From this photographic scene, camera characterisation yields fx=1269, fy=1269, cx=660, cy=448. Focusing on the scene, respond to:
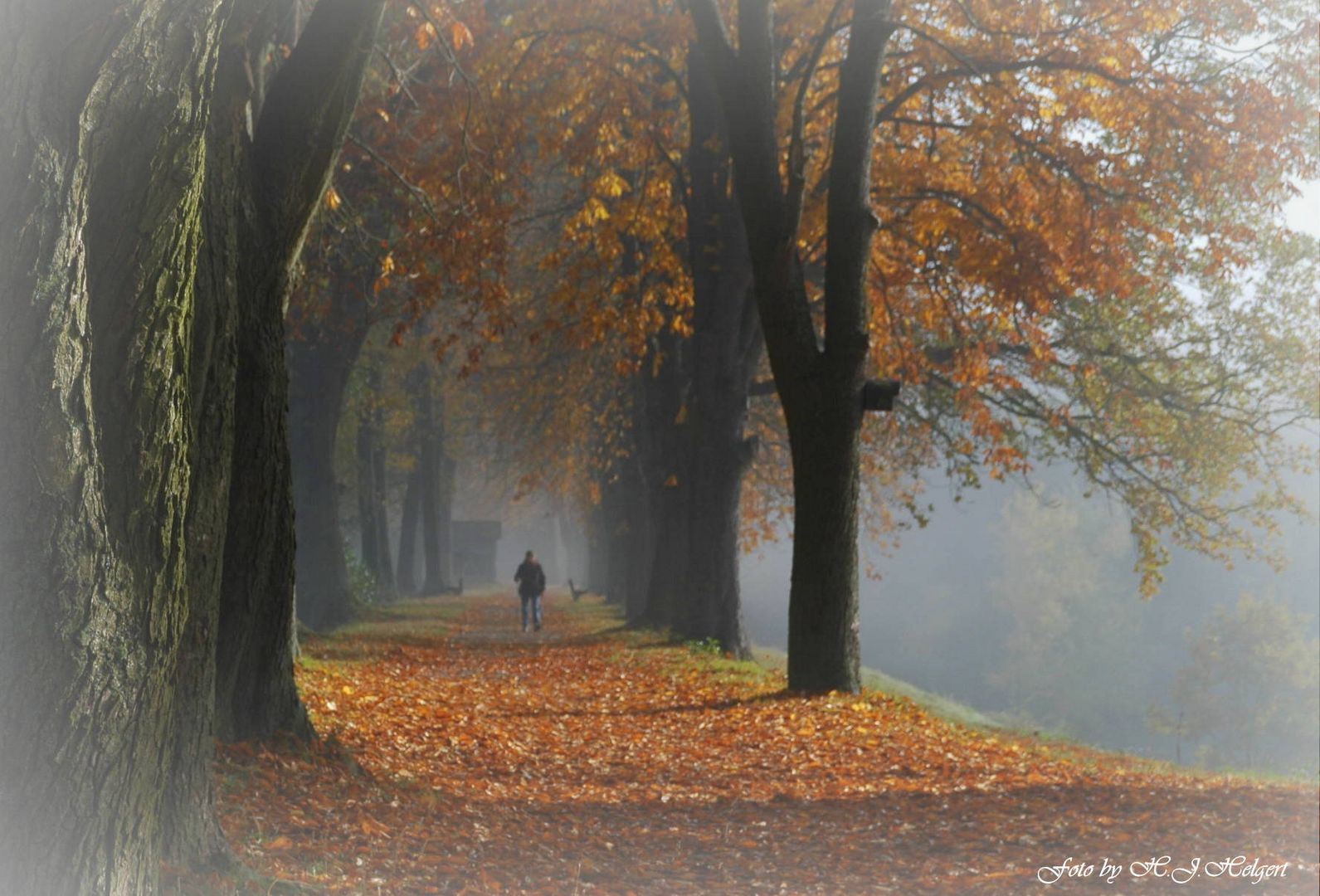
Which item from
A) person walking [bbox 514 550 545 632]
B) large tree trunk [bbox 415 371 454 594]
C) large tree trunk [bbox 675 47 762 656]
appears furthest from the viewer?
large tree trunk [bbox 415 371 454 594]

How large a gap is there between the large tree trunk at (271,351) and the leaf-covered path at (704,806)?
0.57 metres

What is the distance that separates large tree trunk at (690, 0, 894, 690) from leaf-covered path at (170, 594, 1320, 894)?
977mm

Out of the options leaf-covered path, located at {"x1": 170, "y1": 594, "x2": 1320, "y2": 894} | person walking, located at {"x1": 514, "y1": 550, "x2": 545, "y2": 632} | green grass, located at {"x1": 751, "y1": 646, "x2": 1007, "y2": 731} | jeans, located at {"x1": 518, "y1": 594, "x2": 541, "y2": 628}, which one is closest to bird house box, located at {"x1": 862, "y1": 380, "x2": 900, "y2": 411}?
leaf-covered path, located at {"x1": 170, "y1": 594, "x2": 1320, "y2": 894}

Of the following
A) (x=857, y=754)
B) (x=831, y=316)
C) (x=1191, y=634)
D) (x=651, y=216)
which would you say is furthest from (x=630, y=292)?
(x=1191, y=634)

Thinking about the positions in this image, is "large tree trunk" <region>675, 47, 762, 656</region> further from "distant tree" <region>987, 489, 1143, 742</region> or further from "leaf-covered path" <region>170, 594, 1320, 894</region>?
"distant tree" <region>987, 489, 1143, 742</region>

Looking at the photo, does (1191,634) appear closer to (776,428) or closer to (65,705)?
(776,428)

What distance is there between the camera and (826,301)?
12828 mm

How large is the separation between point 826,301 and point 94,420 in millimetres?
9578

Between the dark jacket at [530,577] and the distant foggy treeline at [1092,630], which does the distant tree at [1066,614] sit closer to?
the distant foggy treeline at [1092,630]

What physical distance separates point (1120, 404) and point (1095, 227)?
6008 millimetres

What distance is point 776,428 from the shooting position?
95.0ft

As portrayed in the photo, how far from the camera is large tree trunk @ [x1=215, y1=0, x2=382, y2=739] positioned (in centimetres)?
777
